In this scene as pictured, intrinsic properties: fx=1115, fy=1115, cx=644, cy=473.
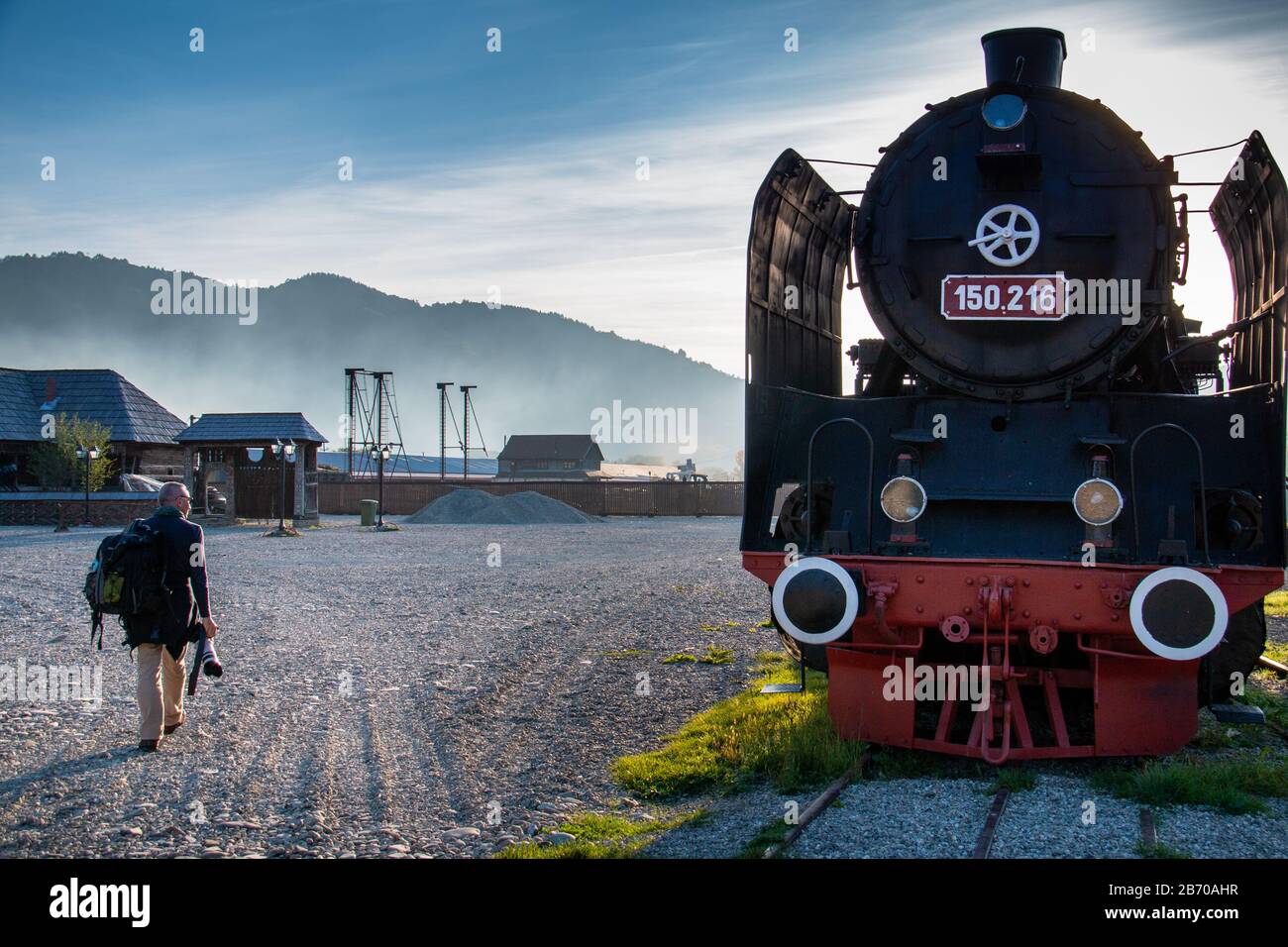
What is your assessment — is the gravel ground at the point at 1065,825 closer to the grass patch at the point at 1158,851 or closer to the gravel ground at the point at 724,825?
the grass patch at the point at 1158,851

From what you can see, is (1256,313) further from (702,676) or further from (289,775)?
(289,775)

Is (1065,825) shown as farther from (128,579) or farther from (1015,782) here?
(128,579)

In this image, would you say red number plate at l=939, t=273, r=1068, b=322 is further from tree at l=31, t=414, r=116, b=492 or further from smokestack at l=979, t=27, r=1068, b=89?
tree at l=31, t=414, r=116, b=492

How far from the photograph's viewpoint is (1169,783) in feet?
18.2

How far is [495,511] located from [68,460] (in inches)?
581

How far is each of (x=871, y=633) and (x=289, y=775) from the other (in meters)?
3.46

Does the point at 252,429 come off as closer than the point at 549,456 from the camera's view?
Yes

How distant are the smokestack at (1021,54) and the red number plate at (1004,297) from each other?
135 centimetres

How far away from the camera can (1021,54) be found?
6.98m

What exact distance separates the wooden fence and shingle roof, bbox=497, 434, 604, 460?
4150 cm

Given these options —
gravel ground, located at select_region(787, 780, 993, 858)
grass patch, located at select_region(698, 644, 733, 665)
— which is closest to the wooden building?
grass patch, located at select_region(698, 644, 733, 665)

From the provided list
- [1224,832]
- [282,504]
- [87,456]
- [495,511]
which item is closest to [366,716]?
[1224,832]

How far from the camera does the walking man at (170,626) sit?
7184 mm

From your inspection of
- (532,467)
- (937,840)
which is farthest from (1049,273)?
(532,467)
